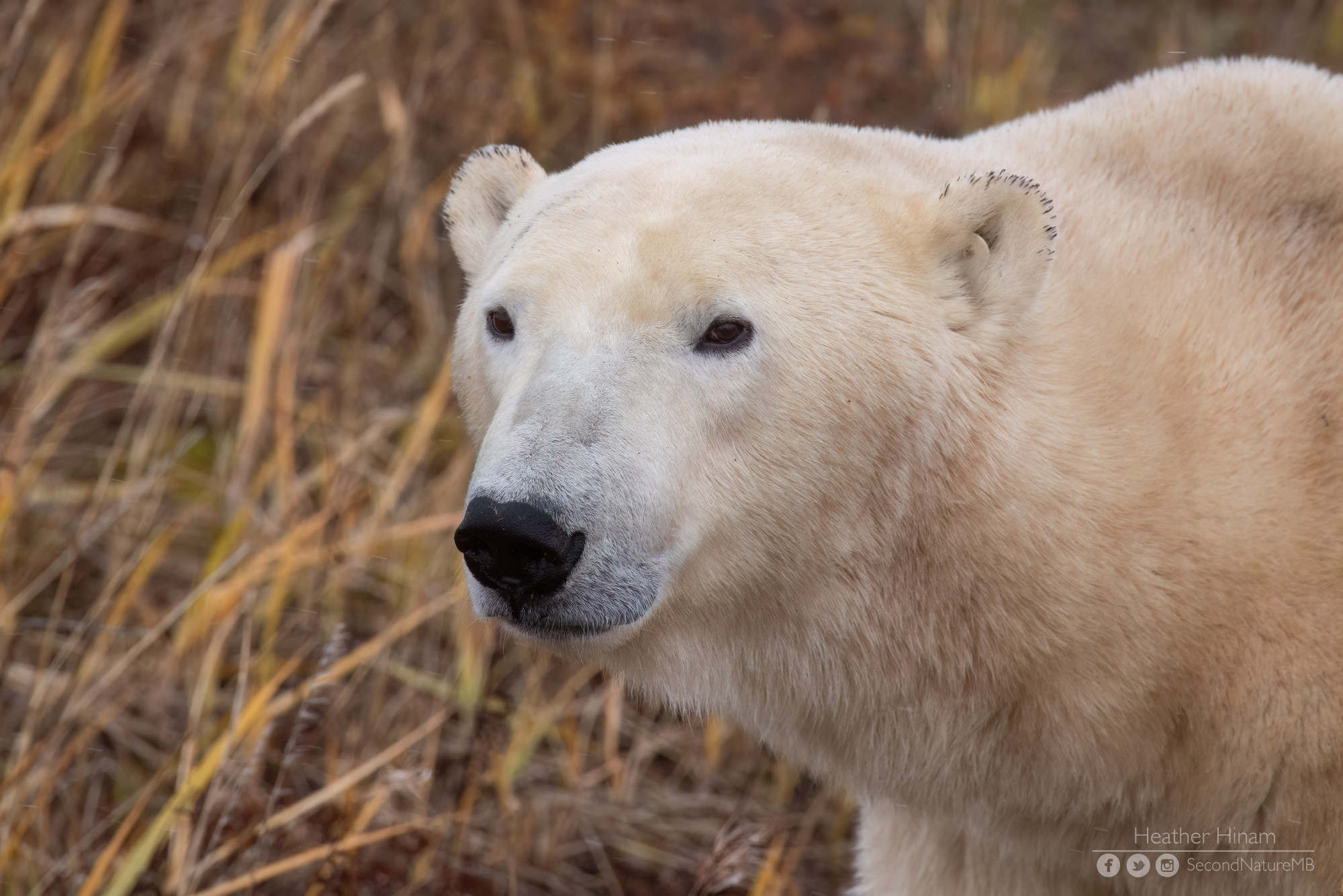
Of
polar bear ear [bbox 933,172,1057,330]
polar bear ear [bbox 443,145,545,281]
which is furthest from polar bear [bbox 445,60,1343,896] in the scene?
polar bear ear [bbox 443,145,545,281]

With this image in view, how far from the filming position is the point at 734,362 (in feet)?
6.01

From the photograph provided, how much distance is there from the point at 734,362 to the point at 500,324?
0.39m

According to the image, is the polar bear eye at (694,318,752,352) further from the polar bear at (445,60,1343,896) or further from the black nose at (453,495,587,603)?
the black nose at (453,495,587,603)

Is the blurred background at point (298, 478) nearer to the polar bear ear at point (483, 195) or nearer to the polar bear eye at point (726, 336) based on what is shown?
the polar bear ear at point (483, 195)

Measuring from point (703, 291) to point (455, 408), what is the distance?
8.93 ft

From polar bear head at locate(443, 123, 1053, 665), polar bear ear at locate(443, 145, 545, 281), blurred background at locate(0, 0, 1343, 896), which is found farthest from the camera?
blurred background at locate(0, 0, 1343, 896)

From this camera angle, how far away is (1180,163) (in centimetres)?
218

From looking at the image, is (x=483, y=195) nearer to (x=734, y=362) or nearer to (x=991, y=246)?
(x=734, y=362)

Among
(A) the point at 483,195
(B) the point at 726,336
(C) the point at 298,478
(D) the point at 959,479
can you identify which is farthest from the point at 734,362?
(C) the point at 298,478

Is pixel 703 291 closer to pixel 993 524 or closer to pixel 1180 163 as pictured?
pixel 993 524

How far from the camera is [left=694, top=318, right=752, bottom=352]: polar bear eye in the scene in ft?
6.00

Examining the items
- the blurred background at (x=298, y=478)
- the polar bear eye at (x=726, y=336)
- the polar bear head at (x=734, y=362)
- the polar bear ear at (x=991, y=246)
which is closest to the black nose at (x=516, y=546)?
the polar bear head at (x=734, y=362)

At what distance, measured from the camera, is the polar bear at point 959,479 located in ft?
5.98

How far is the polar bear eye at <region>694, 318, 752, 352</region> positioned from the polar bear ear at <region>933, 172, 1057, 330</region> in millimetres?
319
